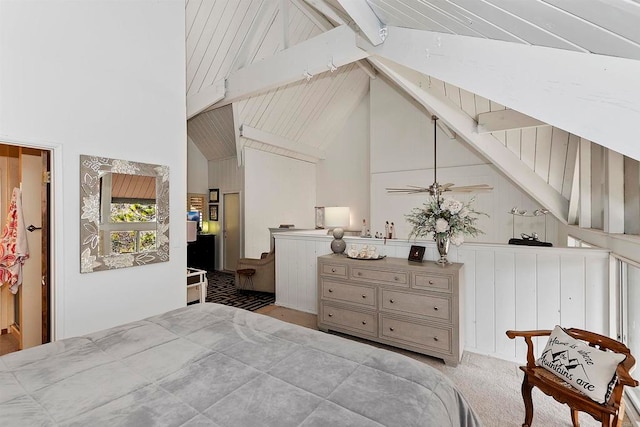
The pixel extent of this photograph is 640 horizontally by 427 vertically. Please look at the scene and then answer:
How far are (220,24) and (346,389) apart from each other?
5.00 metres

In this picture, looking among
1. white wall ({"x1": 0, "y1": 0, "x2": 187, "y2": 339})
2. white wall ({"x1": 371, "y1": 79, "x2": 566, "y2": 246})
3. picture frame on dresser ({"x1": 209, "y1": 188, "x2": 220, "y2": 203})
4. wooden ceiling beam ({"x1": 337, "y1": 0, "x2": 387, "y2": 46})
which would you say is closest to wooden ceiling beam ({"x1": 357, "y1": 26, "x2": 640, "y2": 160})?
wooden ceiling beam ({"x1": 337, "y1": 0, "x2": 387, "y2": 46})

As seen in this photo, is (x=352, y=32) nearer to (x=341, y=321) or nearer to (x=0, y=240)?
(x=341, y=321)

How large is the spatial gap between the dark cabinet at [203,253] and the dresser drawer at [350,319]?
183 inches

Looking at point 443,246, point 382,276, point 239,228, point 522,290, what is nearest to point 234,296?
point 239,228

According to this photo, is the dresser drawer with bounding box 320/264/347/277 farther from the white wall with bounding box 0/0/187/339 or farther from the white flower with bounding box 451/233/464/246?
the white wall with bounding box 0/0/187/339

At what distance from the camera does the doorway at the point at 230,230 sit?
6.98 meters

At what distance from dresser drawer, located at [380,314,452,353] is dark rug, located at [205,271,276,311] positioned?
84.2 inches

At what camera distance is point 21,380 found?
119cm

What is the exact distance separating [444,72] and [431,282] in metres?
1.83

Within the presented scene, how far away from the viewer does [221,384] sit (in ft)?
3.86

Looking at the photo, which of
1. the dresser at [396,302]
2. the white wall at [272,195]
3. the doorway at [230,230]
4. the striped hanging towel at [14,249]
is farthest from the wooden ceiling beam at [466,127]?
the doorway at [230,230]

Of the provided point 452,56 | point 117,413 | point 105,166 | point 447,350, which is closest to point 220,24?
point 105,166

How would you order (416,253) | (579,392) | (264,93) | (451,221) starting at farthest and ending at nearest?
(264,93) < (416,253) < (451,221) < (579,392)

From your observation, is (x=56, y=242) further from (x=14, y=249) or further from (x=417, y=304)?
(x=417, y=304)
